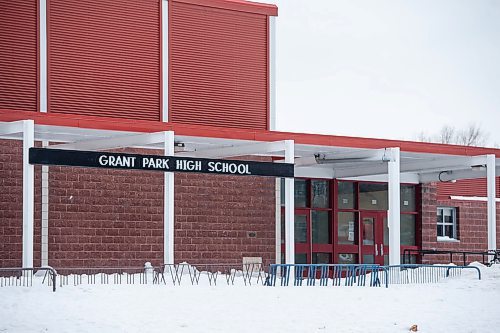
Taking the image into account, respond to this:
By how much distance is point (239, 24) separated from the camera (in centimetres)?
3403

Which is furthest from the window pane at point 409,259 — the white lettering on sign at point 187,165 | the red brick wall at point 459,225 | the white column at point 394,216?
the white lettering on sign at point 187,165

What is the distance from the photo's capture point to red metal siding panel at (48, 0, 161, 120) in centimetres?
3077

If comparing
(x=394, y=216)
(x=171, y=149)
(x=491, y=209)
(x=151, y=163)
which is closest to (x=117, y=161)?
(x=151, y=163)

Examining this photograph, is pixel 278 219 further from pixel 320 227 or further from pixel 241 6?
pixel 241 6

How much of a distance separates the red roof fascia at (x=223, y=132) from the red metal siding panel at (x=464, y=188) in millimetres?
7847

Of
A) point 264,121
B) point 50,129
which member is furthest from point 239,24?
point 50,129

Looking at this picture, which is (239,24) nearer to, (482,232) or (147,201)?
(147,201)

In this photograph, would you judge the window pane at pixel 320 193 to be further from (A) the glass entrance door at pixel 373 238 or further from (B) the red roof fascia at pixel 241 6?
(B) the red roof fascia at pixel 241 6

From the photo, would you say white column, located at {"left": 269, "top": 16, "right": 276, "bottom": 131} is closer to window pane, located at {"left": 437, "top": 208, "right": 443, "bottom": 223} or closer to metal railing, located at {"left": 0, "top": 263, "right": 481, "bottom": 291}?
metal railing, located at {"left": 0, "top": 263, "right": 481, "bottom": 291}

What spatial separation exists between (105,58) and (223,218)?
5.82m

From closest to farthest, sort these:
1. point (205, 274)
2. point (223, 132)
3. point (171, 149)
A: point (171, 149)
point (223, 132)
point (205, 274)

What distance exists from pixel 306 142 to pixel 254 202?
4.89 m

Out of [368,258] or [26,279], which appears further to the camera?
[368,258]

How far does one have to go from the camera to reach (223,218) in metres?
32.6
